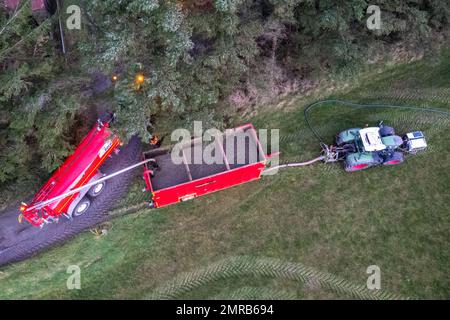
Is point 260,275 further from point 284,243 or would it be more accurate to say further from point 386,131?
point 386,131

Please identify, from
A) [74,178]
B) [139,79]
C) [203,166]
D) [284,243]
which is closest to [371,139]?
[284,243]

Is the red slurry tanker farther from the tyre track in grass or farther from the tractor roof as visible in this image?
the tractor roof

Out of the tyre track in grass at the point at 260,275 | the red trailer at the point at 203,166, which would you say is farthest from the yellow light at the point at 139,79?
the tyre track in grass at the point at 260,275

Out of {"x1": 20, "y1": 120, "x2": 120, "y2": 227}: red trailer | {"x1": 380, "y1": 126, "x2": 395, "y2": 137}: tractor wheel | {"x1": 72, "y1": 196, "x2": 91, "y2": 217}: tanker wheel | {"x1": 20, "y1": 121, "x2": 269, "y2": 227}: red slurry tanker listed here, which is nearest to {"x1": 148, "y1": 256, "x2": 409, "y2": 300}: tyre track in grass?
{"x1": 20, "y1": 121, "x2": 269, "y2": 227}: red slurry tanker

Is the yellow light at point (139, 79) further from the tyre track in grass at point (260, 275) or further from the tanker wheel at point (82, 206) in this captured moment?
the tyre track in grass at point (260, 275)

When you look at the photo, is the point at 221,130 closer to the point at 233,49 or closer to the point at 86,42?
the point at 233,49
